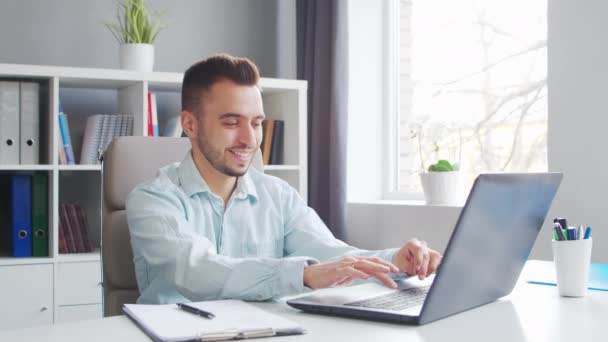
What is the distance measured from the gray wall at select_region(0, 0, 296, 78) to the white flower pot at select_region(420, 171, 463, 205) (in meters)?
1.07

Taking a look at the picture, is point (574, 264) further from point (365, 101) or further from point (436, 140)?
point (365, 101)

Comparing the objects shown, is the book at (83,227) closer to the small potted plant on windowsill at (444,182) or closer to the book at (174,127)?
the book at (174,127)

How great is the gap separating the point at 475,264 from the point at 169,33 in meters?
2.62

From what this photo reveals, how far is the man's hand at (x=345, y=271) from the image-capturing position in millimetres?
1188

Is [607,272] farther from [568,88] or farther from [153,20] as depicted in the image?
[153,20]

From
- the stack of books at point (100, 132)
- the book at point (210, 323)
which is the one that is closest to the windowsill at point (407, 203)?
the stack of books at point (100, 132)

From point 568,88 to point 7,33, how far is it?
221cm

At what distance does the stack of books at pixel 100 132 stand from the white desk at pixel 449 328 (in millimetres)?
1979

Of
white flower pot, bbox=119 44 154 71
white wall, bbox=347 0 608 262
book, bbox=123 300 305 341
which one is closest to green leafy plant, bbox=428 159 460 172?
white wall, bbox=347 0 608 262

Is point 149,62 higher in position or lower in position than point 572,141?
higher

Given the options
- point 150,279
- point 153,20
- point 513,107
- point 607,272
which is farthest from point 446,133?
point 150,279

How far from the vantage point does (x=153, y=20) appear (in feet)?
11.1

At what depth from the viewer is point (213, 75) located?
66.4 inches

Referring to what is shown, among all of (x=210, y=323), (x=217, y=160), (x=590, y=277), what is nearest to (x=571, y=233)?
(x=590, y=277)
